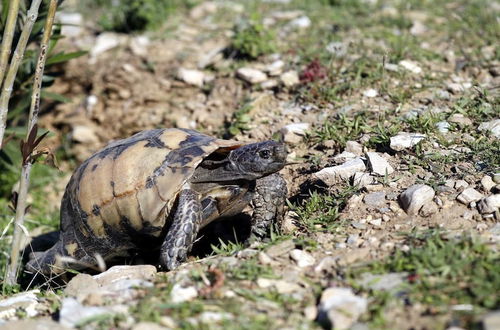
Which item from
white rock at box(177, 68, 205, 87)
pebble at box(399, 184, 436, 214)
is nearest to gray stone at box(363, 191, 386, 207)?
pebble at box(399, 184, 436, 214)

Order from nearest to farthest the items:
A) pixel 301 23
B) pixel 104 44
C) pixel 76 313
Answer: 1. pixel 76 313
2. pixel 301 23
3. pixel 104 44

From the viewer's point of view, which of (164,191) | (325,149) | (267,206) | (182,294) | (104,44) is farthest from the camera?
(104,44)

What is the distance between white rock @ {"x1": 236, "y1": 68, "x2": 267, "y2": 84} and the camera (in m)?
6.22

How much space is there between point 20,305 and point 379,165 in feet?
8.34

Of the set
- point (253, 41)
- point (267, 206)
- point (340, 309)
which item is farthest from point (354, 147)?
point (253, 41)

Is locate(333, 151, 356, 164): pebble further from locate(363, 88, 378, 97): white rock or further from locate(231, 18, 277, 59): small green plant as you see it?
locate(231, 18, 277, 59): small green plant

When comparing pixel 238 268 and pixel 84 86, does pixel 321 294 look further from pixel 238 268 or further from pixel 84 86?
pixel 84 86

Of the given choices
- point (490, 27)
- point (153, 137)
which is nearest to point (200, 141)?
point (153, 137)

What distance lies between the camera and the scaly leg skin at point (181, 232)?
393cm

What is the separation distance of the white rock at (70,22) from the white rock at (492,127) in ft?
17.3

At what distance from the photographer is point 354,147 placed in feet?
15.7

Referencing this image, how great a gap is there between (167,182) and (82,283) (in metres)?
0.91

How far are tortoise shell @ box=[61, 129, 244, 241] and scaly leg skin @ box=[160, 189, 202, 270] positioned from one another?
0.14 metres

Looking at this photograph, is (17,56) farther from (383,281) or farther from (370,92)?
(370,92)
